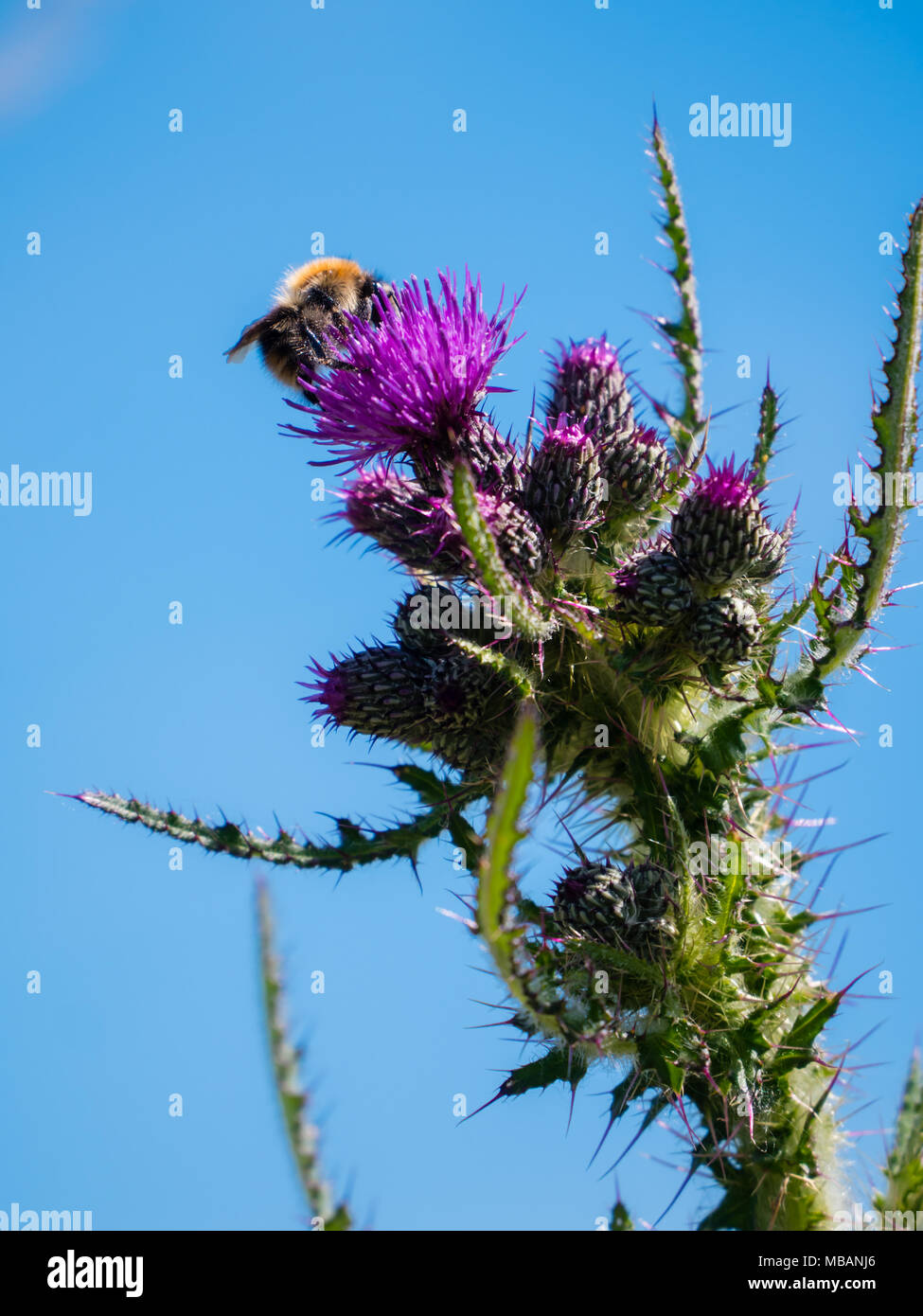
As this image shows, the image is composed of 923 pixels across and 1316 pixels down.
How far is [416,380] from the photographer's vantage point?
13.2ft

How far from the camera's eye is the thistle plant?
3295mm

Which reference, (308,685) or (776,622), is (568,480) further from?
(308,685)

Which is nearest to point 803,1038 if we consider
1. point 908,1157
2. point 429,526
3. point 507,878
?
point 908,1157

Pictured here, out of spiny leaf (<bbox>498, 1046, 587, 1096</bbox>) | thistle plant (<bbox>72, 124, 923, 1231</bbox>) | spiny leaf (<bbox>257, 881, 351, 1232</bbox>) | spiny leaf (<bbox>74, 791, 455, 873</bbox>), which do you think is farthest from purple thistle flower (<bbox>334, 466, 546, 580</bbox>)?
spiny leaf (<bbox>257, 881, 351, 1232</bbox>)

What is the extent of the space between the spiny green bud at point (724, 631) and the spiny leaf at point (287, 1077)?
2.07 m

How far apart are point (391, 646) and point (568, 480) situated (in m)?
0.83

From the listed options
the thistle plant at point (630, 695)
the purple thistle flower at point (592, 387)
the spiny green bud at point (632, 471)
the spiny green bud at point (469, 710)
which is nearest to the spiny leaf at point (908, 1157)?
the thistle plant at point (630, 695)

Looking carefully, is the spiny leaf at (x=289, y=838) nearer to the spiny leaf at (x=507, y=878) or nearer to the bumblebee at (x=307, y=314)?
the spiny leaf at (x=507, y=878)

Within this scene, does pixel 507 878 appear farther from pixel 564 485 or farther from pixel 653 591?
pixel 564 485

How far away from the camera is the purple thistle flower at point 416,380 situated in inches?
158

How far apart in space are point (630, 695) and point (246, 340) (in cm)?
315
